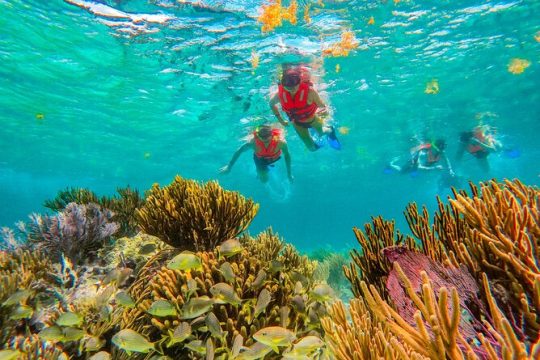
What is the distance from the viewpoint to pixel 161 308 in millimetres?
3381

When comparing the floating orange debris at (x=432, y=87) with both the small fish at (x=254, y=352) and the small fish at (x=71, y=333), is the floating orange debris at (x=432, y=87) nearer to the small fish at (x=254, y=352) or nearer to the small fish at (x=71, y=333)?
the small fish at (x=254, y=352)

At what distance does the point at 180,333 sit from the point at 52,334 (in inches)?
58.8

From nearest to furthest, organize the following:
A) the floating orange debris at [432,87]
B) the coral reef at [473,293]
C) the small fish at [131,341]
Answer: the coral reef at [473,293]
the small fish at [131,341]
the floating orange debris at [432,87]

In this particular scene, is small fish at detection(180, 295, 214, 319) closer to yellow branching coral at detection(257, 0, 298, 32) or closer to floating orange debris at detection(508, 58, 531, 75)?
yellow branching coral at detection(257, 0, 298, 32)

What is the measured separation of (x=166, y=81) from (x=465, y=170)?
1936 inches

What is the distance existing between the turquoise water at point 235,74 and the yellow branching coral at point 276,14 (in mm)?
427

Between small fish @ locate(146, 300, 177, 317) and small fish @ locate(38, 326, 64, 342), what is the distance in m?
1.11

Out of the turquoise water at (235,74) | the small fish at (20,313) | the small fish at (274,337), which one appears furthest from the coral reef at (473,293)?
the turquoise water at (235,74)

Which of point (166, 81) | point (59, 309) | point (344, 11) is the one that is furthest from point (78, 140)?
point (59, 309)

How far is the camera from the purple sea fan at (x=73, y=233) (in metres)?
5.41

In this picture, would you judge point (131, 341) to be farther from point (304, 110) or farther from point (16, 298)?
point (304, 110)

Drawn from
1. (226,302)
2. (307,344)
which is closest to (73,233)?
(226,302)

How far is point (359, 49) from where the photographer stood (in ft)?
51.2

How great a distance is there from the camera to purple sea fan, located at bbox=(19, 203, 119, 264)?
5.41m
